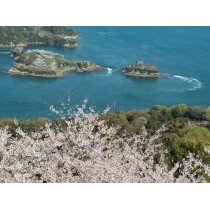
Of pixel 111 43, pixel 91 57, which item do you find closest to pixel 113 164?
pixel 91 57

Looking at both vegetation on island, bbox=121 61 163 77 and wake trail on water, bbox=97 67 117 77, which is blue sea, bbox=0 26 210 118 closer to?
wake trail on water, bbox=97 67 117 77

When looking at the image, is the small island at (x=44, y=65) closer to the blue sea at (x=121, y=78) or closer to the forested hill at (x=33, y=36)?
the blue sea at (x=121, y=78)

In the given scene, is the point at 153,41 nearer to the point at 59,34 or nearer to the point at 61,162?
the point at 59,34

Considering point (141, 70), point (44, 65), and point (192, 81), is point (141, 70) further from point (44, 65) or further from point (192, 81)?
point (44, 65)

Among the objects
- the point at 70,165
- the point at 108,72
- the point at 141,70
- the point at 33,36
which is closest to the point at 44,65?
the point at 108,72

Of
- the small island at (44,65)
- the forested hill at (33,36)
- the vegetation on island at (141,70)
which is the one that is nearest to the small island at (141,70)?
the vegetation on island at (141,70)

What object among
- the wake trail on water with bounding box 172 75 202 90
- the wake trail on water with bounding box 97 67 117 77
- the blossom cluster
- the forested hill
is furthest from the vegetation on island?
the blossom cluster
